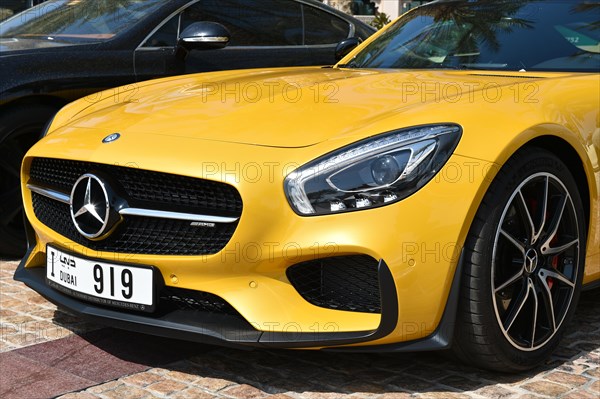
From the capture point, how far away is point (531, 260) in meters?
3.35

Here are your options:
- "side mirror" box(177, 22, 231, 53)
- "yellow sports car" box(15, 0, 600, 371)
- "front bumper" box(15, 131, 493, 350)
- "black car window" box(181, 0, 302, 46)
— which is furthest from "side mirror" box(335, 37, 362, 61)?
"front bumper" box(15, 131, 493, 350)

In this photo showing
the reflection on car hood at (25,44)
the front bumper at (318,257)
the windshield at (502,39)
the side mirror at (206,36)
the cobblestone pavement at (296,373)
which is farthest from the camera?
the reflection on car hood at (25,44)

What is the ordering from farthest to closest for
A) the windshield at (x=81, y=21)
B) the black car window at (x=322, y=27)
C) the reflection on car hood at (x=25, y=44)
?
1. the black car window at (x=322, y=27)
2. the windshield at (x=81, y=21)
3. the reflection on car hood at (x=25, y=44)

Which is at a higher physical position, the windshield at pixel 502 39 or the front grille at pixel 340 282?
the windshield at pixel 502 39

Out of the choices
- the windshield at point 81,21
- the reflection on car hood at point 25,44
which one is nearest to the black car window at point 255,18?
the windshield at point 81,21

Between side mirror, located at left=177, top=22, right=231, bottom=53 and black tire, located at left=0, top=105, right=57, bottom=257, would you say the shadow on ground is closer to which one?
black tire, located at left=0, top=105, right=57, bottom=257

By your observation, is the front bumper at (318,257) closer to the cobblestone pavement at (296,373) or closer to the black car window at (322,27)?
the cobblestone pavement at (296,373)

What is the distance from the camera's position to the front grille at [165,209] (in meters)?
3.15

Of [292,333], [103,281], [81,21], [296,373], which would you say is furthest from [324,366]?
[81,21]

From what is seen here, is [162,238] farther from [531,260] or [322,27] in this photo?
[322,27]

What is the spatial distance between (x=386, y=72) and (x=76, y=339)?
1.79 m

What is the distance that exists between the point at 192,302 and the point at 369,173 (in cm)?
76

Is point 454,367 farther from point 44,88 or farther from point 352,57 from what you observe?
point 44,88

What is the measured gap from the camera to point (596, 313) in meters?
4.15
